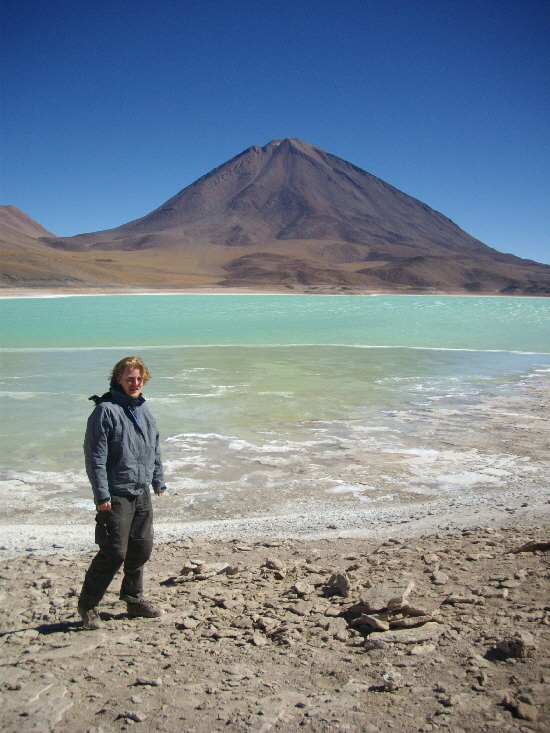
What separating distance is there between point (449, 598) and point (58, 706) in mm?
1819

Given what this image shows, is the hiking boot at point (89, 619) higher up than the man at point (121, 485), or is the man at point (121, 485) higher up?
the man at point (121, 485)

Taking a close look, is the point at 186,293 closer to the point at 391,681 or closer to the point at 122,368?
the point at 122,368

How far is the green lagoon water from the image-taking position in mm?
7035

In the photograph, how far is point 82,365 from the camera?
14.5 m

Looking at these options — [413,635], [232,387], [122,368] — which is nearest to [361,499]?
[413,635]

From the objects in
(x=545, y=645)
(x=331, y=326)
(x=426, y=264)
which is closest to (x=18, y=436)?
(x=545, y=645)

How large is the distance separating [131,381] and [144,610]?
1.15 meters

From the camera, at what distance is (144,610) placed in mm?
3361

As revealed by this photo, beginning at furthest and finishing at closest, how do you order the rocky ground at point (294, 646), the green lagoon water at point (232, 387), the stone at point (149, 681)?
the green lagoon water at point (232, 387) < the stone at point (149, 681) < the rocky ground at point (294, 646)

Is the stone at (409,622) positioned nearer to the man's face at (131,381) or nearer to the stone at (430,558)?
the stone at (430,558)

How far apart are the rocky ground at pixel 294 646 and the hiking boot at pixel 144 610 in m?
0.04

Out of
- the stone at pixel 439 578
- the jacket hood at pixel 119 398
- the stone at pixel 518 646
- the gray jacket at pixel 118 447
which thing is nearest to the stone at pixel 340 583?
the stone at pixel 439 578

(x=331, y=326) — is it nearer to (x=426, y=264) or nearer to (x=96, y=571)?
(x=96, y=571)

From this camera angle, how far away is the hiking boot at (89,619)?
3.29 meters
